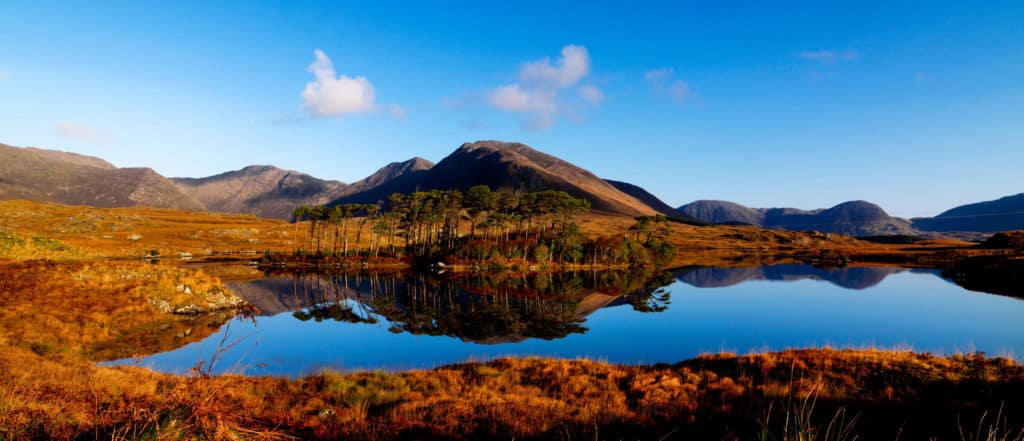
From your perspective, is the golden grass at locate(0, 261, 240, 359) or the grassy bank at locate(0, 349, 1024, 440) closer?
the grassy bank at locate(0, 349, 1024, 440)

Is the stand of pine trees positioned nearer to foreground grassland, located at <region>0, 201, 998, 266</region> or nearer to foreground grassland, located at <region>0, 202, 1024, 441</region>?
foreground grassland, located at <region>0, 201, 998, 266</region>

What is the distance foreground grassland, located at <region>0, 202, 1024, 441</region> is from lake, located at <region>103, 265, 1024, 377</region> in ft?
10.5

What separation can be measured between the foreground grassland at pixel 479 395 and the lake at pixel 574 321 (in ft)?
10.5

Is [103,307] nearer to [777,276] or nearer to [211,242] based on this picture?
[777,276]

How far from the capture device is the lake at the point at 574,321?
90.7ft

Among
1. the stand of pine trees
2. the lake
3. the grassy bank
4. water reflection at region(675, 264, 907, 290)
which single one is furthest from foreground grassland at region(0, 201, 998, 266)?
the grassy bank

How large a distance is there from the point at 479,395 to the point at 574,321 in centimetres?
2784

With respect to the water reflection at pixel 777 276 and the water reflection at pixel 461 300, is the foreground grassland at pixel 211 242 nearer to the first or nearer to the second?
the water reflection at pixel 777 276

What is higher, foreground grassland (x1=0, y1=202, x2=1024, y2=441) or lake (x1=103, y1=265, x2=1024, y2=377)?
foreground grassland (x1=0, y1=202, x2=1024, y2=441)

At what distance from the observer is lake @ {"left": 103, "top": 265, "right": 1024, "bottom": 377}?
27.7 m

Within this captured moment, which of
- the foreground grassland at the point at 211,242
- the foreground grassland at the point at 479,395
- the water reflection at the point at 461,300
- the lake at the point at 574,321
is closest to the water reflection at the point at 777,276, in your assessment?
the lake at the point at 574,321

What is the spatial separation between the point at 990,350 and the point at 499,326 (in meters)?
33.8

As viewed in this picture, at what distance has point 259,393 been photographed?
13.8 meters

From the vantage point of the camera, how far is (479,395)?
1330 centimetres
